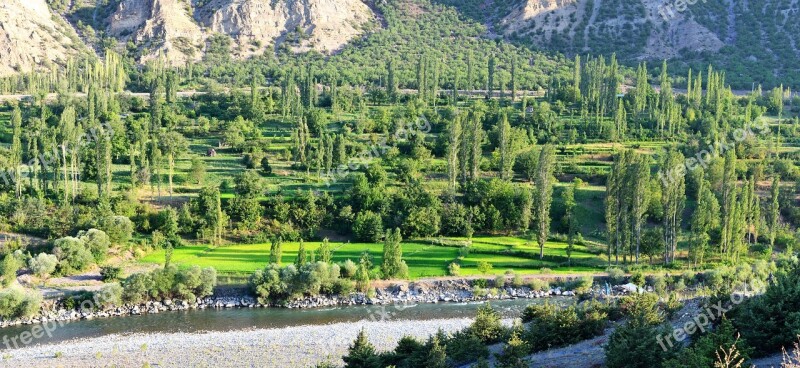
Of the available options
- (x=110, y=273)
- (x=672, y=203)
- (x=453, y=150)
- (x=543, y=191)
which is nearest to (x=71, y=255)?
(x=110, y=273)

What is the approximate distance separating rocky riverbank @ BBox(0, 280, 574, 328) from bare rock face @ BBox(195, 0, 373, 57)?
103175mm

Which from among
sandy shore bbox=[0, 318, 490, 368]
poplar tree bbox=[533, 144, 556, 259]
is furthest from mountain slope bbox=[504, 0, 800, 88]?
sandy shore bbox=[0, 318, 490, 368]

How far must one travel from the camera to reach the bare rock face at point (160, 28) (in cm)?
15450

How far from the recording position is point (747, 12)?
17050 centimetres

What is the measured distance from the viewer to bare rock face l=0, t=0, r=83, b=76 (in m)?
145

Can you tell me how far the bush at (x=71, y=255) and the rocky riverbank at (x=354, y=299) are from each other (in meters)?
7.00

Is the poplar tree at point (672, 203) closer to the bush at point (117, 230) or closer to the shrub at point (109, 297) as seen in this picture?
the shrub at point (109, 297)

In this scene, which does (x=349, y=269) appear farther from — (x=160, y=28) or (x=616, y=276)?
(x=160, y=28)

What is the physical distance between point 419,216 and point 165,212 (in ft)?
72.2

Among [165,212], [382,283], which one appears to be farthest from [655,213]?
[165,212]

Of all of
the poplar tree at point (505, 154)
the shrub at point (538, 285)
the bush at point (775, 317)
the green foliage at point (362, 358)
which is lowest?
the shrub at point (538, 285)

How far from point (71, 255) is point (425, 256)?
89.5ft

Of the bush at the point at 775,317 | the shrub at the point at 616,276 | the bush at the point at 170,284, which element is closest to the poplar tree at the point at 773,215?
the shrub at the point at 616,276

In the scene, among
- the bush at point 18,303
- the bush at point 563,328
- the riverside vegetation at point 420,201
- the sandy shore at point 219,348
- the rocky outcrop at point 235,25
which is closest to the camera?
the bush at point 563,328
